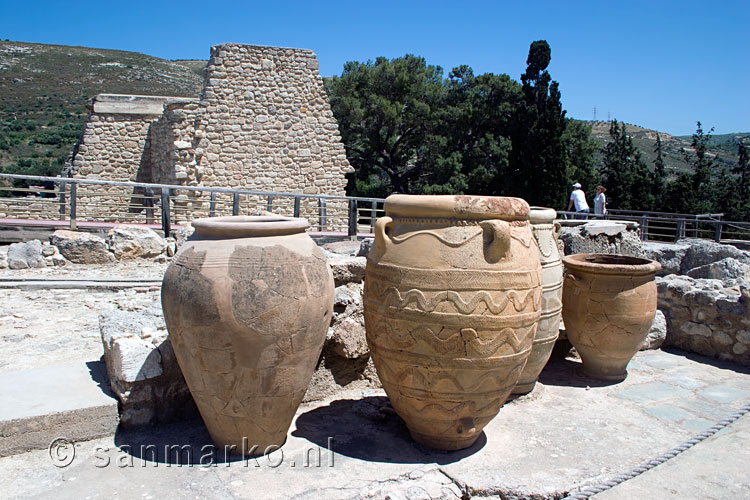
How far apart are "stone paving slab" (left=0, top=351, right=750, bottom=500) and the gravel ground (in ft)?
4.28

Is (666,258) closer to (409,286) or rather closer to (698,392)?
(698,392)

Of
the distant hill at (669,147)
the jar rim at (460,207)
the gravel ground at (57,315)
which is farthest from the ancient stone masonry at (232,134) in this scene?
the distant hill at (669,147)

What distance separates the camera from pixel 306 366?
267cm

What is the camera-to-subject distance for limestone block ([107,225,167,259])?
7223 millimetres

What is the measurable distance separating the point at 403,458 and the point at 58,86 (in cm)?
4539

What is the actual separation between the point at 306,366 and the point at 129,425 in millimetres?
991

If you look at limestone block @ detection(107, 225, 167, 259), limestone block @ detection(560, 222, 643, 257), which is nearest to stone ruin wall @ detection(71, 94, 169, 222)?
limestone block @ detection(107, 225, 167, 259)

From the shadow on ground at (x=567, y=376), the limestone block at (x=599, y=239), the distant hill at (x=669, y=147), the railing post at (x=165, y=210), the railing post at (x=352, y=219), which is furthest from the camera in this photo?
the distant hill at (x=669, y=147)

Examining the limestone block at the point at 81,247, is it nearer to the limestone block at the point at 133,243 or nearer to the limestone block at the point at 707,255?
the limestone block at the point at 133,243

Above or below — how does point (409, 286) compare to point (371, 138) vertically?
below

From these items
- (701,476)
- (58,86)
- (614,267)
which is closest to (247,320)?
(701,476)

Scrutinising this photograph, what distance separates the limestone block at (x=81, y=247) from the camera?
6.93 m

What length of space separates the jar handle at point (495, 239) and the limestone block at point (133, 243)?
5932mm

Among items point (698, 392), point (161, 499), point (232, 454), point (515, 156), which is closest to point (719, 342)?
point (698, 392)
